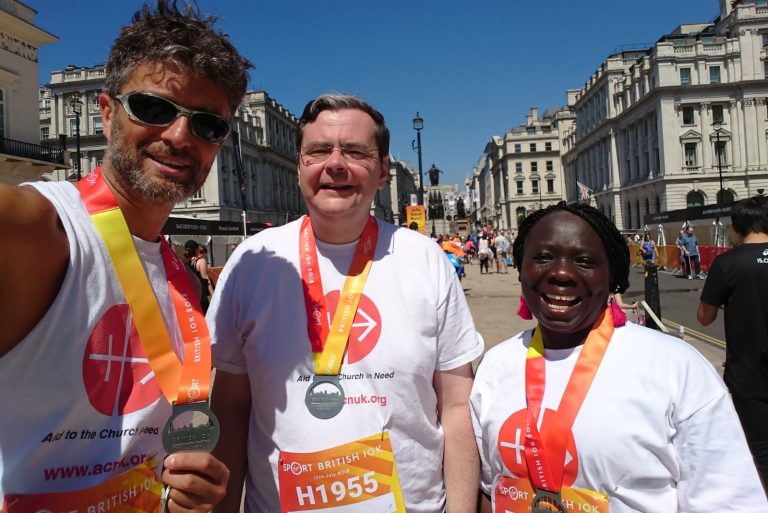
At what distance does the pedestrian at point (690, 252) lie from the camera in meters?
19.9

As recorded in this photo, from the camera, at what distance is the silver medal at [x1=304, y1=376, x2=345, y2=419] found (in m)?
1.99

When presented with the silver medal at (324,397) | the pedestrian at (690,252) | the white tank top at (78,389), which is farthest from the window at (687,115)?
the white tank top at (78,389)

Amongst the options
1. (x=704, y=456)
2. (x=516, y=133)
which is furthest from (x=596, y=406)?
(x=516, y=133)

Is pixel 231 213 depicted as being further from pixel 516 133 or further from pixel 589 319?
pixel 516 133

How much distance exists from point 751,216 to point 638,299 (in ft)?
35.3

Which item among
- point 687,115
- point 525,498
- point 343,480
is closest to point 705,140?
point 687,115

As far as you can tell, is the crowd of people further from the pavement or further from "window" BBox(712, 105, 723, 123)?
"window" BBox(712, 105, 723, 123)

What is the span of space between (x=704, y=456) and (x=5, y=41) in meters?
30.2

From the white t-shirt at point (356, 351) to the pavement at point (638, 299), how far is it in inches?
215

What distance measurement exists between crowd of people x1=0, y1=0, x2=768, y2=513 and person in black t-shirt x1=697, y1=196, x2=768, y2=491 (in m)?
1.75

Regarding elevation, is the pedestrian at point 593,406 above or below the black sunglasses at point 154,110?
below

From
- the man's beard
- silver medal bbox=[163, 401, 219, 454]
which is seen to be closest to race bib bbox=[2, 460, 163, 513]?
silver medal bbox=[163, 401, 219, 454]

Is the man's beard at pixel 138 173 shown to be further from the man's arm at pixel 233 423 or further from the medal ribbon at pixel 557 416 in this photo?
the medal ribbon at pixel 557 416

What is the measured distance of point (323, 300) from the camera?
7.16 feet
